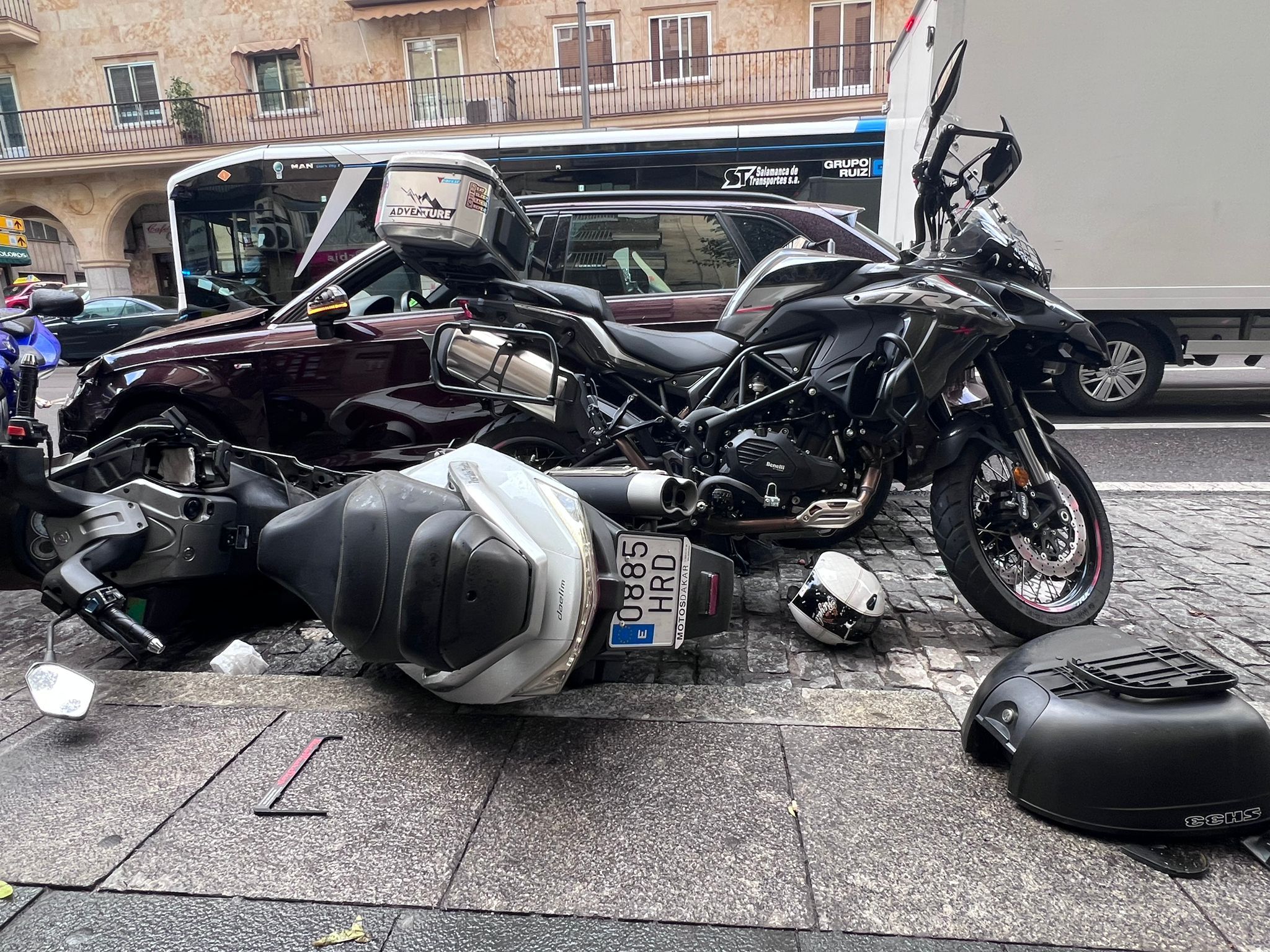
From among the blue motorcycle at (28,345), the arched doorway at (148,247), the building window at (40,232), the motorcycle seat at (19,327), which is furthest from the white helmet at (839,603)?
the building window at (40,232)

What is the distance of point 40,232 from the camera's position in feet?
91.2

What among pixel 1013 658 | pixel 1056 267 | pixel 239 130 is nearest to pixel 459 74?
pixel 239 130

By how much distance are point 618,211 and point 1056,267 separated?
5296 millimetres

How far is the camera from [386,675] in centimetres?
279

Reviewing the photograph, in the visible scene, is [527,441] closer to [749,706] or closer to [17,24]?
[749,706]

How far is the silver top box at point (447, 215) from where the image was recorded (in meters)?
3.29

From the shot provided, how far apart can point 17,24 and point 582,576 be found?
31.6 metres

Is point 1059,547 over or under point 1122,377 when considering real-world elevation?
over

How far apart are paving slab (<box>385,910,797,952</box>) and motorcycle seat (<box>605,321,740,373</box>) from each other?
2153 millimetres

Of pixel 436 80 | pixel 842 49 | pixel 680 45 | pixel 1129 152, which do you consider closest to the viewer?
pixel 1129 152

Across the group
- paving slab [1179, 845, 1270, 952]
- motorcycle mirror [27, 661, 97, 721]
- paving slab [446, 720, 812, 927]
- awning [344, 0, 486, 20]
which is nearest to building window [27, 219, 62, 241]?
awning [344, 0, 486, 20]

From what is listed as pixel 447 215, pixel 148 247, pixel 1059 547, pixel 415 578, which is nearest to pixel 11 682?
pixel 415 578

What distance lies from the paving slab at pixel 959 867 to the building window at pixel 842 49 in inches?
901

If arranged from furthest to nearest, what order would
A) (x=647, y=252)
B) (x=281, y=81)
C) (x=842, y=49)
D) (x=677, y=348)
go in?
1. (x=281, y=81)
2. (x=842, y=49)
3. (x=647, y=252)
4. (x=677, y=348)
